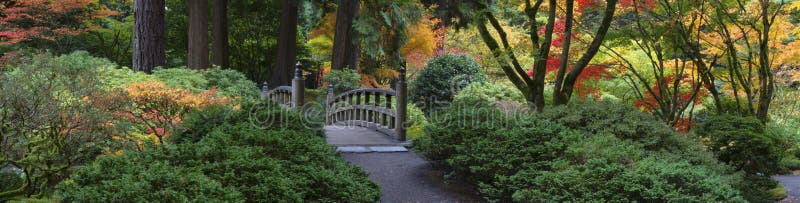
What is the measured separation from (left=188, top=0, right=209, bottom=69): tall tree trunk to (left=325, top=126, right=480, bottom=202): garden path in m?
4.34

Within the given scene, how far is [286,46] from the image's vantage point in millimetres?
18406

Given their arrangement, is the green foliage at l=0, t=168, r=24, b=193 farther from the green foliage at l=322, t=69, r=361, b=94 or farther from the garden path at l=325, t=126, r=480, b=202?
the green foliage at l=322, t=69, r=361, b=94

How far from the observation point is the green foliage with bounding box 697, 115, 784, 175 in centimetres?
626

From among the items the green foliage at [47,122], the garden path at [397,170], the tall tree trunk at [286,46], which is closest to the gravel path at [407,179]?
the garden path at [397,170]

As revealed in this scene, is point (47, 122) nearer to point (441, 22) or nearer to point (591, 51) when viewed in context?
point (591, 51)

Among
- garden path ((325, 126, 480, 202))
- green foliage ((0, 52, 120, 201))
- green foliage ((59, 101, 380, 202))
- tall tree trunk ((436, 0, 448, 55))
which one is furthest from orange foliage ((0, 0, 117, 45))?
green foliage ((59, 101, 380, 202))

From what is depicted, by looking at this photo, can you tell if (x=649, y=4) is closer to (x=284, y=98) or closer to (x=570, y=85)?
(x=570, y=85)

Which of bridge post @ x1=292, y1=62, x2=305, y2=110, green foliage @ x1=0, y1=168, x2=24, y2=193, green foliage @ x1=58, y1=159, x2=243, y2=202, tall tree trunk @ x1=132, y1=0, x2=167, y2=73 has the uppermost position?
tall tree trunk @ x1=132, y1=0, x2=167, y2=73

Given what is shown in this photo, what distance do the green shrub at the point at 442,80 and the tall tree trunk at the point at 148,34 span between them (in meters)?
6.61

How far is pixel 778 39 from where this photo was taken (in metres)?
10.8

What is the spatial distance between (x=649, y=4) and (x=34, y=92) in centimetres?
824

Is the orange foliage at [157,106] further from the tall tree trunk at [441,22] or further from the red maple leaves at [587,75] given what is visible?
the tall tree trunk at [441,22]

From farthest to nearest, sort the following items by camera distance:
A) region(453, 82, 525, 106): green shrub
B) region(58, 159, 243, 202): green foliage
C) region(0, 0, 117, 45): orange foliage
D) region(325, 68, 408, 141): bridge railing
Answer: region(0, 0, 117, 45): orange foliage → region(453, 82, 525, 106): green shrub → region(325, 68, 408, 141): bridge railing → region(58, 159, 243, 202): green foliage

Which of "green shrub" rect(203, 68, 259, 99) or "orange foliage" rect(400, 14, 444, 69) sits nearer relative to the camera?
"green shrub" rect(203, 68, 259, 99)
